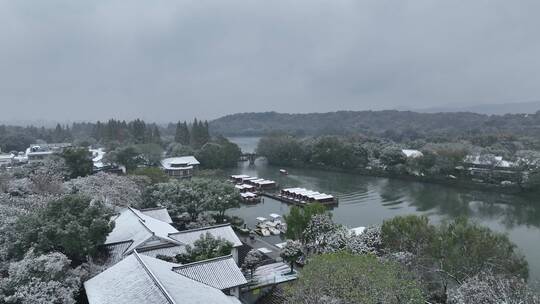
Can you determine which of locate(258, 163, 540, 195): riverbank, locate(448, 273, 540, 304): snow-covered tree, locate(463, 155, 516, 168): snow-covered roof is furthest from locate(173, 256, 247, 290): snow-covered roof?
locate(463, 155, 516, 168): snow-covered roof

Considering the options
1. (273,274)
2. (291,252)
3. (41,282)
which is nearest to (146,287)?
(41,282)

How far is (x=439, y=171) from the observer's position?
41.1m

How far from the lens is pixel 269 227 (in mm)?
25531

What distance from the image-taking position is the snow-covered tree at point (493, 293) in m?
9.90

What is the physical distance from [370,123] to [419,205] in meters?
106

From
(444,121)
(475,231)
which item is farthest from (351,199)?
(444,121)

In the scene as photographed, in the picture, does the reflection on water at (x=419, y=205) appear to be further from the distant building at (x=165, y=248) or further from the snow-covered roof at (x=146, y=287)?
the snow-covered roof at (x=146, y=287)

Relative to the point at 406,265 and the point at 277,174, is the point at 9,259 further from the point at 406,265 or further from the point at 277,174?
the point at 277,174

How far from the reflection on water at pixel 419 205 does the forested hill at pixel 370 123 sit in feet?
161

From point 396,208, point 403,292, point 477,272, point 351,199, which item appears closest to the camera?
point 403,292

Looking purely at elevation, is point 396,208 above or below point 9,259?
below

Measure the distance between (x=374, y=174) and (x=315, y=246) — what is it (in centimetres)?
2917

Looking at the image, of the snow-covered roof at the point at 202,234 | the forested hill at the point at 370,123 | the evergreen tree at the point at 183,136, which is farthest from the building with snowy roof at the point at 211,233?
the forested hill at the point at 370,123

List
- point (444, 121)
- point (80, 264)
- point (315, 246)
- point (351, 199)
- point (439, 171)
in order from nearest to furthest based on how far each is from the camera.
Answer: point (80, 264) → point (315, 246) → point (351, 199) → point (439, 171) → point (444, 121)
